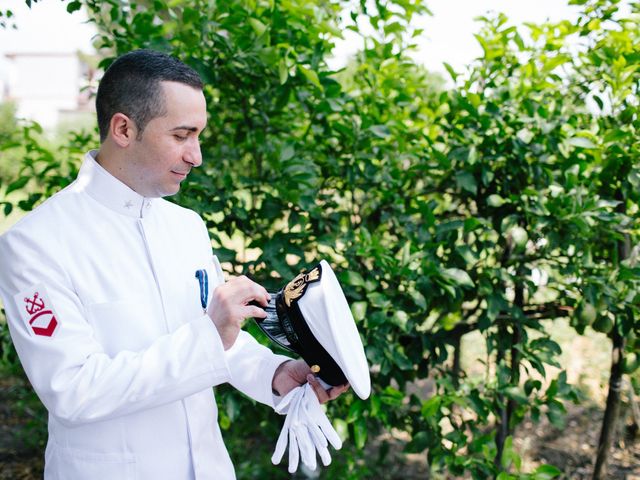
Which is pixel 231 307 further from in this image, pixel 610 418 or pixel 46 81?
pixel 46 81

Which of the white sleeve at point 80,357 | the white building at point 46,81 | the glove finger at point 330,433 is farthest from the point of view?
the white building at point 46,81

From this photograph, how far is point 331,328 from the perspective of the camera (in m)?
1.42

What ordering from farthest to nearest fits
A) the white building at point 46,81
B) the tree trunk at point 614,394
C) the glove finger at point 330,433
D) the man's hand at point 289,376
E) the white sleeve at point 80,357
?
1. the white building at point 46,81
2. the tree trunk at point 614,394
3. the man's hand at point 289,376
4. the glove finger at point 330,433
5. the white sleeve at point 80,357

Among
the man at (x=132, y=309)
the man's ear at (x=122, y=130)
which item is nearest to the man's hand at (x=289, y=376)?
the man at (x=132, y=309)

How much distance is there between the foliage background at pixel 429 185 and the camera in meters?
2.48

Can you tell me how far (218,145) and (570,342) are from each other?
3.91m

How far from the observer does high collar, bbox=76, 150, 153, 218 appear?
63.6 inches

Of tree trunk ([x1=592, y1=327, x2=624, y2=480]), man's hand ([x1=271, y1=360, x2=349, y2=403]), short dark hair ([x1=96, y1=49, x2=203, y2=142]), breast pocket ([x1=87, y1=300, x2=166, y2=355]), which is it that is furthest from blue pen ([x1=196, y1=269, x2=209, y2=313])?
tree trunk ([x1=592, y1=327, x2=624, y2=480])

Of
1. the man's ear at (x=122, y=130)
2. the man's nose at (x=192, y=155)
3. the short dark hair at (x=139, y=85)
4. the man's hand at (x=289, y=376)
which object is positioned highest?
the short dark hair at (x=139, y=85)

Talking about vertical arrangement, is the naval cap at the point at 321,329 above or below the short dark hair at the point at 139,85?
below

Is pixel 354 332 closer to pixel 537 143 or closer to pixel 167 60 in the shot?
pixel 167 60

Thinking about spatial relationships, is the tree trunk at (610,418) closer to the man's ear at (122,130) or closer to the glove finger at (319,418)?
the glove finger at (319,418)

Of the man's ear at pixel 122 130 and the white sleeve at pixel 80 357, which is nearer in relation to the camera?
the white sleeve at pixel 80 357

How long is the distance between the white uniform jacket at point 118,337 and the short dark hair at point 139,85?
16 cm
